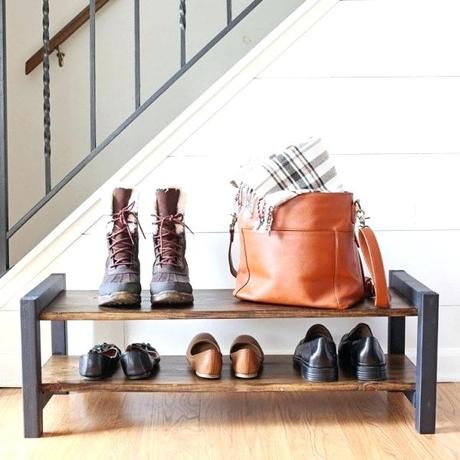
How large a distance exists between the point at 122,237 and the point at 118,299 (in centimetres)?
15

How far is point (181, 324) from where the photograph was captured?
5.81 feet

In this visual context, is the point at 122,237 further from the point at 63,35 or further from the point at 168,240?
the point at 63,35

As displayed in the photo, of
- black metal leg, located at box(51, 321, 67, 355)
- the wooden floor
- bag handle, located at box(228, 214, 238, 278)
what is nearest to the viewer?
the wooden floor

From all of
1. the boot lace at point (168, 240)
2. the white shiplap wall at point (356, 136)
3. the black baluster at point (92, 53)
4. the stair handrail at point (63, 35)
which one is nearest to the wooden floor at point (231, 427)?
the white shiplap wall at point (356, 136)

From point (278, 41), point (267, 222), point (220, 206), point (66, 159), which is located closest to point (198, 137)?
point (220, 206)

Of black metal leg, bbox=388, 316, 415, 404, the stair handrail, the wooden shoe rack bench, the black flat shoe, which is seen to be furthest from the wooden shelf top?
the stair handrail

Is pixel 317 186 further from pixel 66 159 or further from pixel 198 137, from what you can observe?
pixel 66 159

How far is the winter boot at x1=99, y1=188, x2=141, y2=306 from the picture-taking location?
4.74 feet

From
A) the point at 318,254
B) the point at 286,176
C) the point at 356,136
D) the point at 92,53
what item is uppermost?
the point at 92,53

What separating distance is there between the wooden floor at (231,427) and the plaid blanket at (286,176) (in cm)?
43

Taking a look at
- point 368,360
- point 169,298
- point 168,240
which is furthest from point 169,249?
point 368,360

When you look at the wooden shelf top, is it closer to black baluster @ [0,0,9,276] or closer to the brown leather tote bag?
the brown leather tote bag

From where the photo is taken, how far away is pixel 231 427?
1451 mm

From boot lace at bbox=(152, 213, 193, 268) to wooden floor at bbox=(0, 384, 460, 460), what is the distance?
13.5 inches
